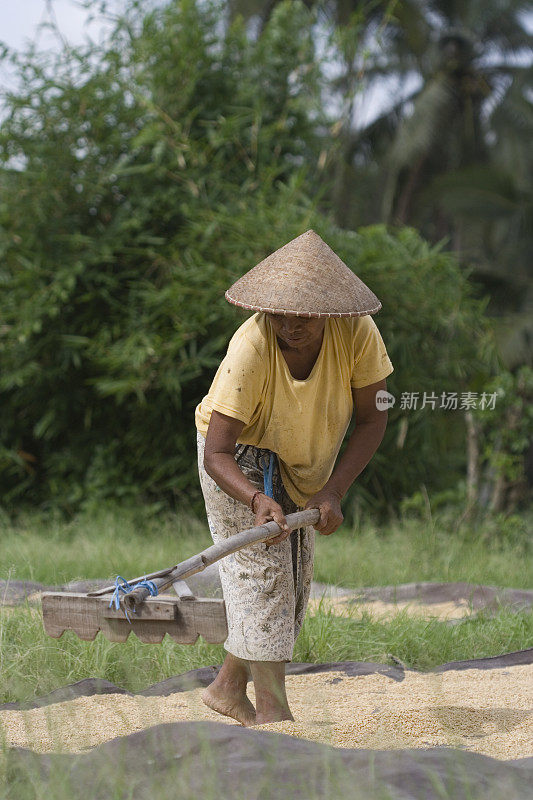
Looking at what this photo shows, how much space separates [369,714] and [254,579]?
59 centimetres

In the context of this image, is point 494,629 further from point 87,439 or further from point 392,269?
point 87,439

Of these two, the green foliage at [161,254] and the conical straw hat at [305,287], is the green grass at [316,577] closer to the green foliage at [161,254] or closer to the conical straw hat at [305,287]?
the green foliage at [161,254]

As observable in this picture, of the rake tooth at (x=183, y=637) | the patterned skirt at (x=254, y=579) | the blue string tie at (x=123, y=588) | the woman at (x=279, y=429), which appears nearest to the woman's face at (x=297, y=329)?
the woman at (x=279, y=429)

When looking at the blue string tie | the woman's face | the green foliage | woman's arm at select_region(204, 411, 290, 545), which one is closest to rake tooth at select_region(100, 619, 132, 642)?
the blue string tie

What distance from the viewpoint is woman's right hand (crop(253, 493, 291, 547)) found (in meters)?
2.68

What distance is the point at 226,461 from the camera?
9.11ft

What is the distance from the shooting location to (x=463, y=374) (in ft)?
23.9

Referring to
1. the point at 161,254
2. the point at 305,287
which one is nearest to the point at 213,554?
the point at 305,287

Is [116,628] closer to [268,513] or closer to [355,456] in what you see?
[268,513]

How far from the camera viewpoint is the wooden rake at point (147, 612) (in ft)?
8.87

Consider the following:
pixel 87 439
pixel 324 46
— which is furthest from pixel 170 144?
pixel 87 439

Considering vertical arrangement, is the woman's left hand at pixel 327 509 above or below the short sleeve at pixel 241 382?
below

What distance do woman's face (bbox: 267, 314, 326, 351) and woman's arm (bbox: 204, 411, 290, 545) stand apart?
11.7 inches

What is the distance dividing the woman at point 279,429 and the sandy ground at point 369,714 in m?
0.19
